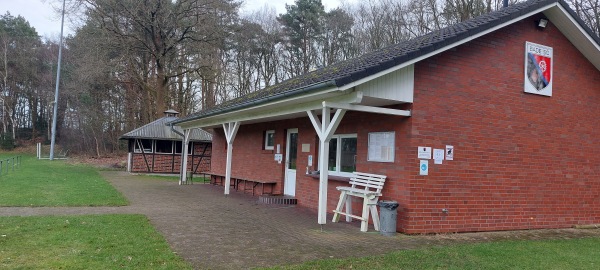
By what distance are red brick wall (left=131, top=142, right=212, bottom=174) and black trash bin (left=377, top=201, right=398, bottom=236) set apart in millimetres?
18455

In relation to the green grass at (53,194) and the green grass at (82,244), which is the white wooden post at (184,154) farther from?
the green grass at (82,244)

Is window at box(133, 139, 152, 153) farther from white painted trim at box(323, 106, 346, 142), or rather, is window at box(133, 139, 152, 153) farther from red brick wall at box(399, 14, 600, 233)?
red brick wall at box(399, 14, 600, 233)

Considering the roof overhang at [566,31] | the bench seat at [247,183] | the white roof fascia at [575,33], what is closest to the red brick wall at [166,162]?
the bench seat at [247,183]

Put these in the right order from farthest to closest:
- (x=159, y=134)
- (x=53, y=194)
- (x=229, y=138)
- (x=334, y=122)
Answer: (x=159, y=134) → (x=229, y=138) → (x=53, y=194) → (x=334, y=122)

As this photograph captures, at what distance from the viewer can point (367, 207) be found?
8.17m

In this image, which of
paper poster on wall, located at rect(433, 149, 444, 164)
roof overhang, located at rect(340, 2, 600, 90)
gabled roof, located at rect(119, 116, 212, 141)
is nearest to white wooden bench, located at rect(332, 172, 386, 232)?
paper poster on wall, located at rect(433, 149, 444, 164)

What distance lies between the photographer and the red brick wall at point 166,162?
79.8 ft

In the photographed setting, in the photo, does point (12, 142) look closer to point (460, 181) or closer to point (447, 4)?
point (447, 4)

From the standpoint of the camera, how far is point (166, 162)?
24875 mm

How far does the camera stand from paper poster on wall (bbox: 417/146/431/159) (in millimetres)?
8102

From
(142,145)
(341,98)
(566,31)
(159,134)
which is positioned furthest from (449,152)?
(142,145)

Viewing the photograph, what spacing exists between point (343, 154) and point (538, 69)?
14.9 feet

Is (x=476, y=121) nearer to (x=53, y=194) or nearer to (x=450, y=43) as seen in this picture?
(x=450, y=43)

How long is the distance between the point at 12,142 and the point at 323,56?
114ft
